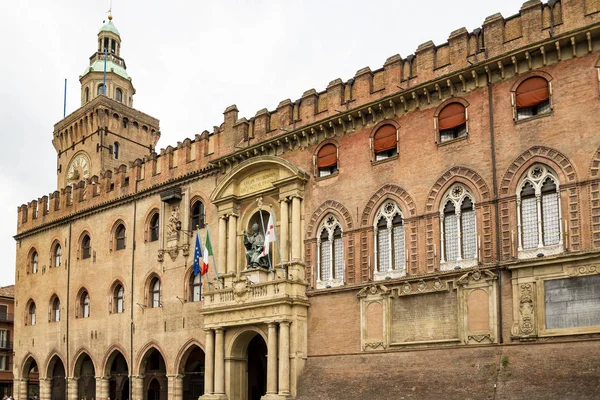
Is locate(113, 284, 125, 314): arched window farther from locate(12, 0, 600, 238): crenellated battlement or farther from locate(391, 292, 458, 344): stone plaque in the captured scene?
locate(391, 292, 458, 344): stone plaque

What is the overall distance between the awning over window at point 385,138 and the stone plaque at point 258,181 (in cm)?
462

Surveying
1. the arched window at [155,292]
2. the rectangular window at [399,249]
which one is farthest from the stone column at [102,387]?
the rectangular window at [399,249]

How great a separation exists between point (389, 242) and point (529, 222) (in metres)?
5.00

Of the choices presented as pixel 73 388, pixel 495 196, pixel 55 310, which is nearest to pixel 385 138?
pixel 495 196

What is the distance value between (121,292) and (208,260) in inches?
290

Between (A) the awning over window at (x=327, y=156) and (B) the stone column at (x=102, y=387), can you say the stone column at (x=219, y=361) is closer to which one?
(A) the awning over window at (x=327, y=156)

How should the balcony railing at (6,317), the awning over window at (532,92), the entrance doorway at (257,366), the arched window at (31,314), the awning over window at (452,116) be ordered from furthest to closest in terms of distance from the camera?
1. the balcony railing at (6,317)
2. the arched window at (31,314)
3. the entrance doorway at (257,366)
4. the awning over window at (452,116)
5. the awning over window at (532,92)

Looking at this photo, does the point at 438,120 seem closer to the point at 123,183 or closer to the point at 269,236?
the point at 269,236

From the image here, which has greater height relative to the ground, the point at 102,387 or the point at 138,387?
the point at 138,387

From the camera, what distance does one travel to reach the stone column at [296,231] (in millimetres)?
27203

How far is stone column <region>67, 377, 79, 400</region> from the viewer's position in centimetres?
3703

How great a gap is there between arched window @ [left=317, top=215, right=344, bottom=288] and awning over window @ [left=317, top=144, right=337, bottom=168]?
1945mm

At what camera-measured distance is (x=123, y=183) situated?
36.8 m

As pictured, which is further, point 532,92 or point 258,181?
point 258,181
